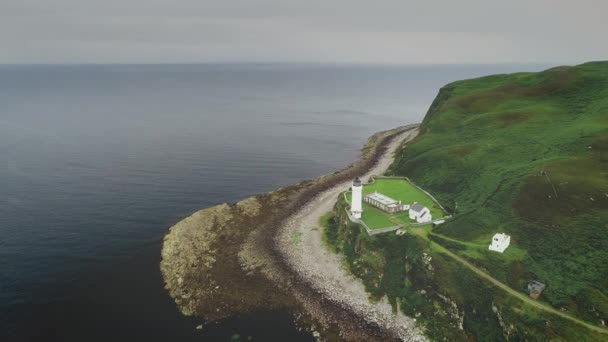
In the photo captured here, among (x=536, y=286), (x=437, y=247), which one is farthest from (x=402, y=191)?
(x=536, y=286)

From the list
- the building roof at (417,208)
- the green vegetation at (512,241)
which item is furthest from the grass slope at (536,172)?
the building roof at (417,208)

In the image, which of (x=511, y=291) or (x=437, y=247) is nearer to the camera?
(x=511, y=291)

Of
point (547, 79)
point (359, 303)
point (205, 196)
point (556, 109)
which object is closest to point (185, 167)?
point (205, 196)

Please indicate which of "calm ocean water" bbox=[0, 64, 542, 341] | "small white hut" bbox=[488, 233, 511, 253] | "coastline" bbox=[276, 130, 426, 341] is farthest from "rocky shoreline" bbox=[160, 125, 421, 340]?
"small white hut" bbox=[488, 233, 511, 253]

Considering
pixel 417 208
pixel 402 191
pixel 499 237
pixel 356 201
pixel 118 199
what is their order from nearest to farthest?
pixel 499 237 < pixel 417 208 < pixel 356 201 < pixel 402 191 < pixel 118 199

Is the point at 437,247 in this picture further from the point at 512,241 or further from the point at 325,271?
the point at 325,271

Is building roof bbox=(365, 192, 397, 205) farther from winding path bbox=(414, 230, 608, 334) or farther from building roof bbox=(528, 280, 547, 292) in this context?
building roof bbox=(528, 280, 547, 292)
